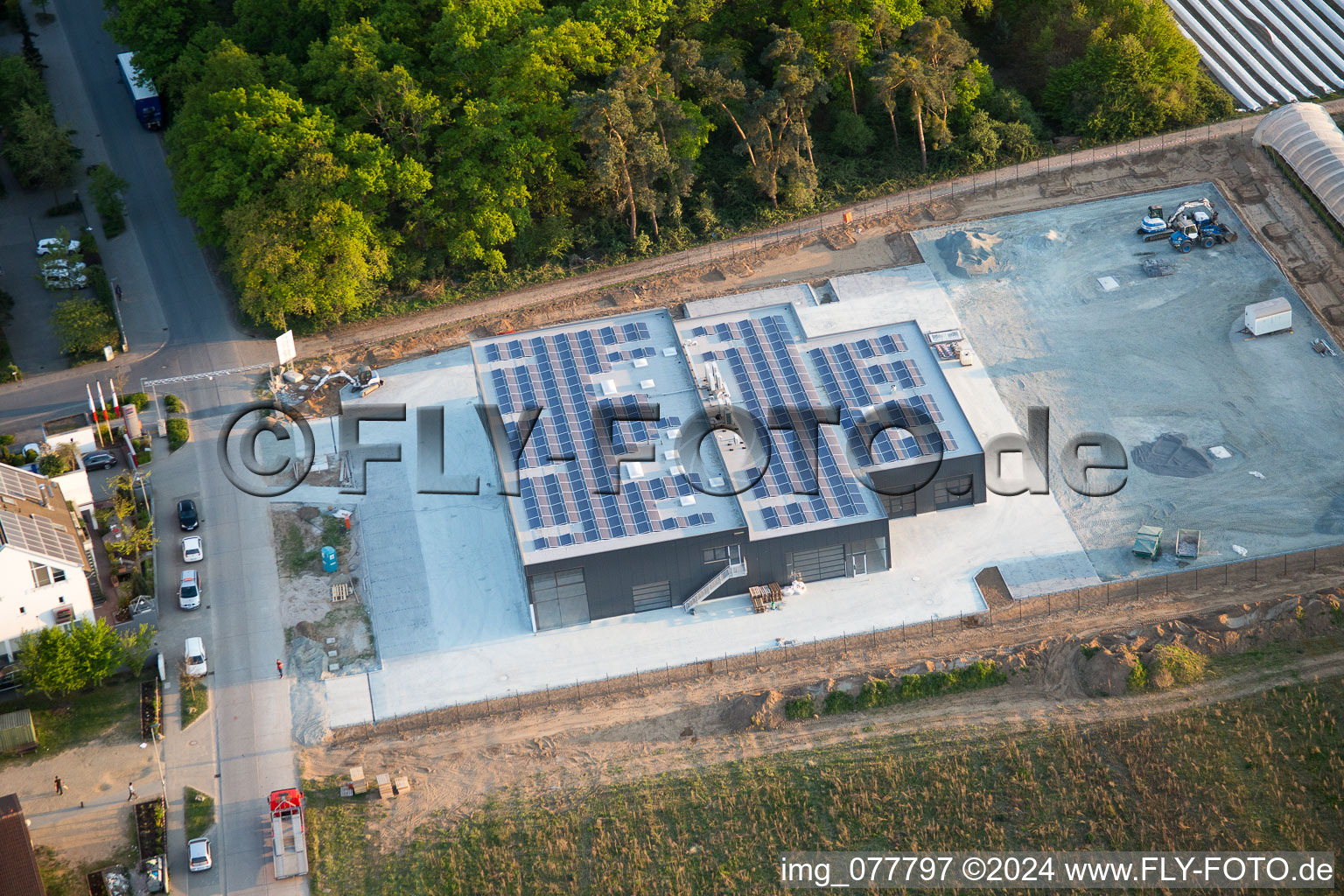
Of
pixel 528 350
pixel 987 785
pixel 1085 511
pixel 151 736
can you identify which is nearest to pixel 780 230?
pixel 528 350

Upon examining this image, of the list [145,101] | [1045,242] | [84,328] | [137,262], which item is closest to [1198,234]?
[1045,242]

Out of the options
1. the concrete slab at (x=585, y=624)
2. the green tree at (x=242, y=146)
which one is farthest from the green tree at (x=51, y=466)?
the green tree at (x=242, y=146)

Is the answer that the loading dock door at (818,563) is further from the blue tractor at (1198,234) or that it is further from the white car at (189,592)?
the blue tractor at (1198,234)

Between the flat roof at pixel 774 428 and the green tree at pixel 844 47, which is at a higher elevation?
the green tree at pixel 844 47

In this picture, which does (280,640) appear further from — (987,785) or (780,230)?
(780,230)

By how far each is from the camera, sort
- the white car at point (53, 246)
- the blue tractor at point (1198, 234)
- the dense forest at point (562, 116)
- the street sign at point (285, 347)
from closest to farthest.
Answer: the street sign at point (285, 347)
the dense forest at point (562, 116)
the blue tractor at point (1198, 234)
the white car at point (53, 246)

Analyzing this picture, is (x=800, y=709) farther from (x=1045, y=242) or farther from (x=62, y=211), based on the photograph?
(x=62, y=211)
